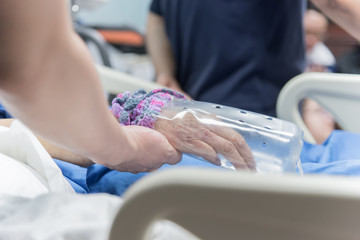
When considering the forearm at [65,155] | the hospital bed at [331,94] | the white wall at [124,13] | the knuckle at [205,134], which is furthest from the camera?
the white wall at [124,13]

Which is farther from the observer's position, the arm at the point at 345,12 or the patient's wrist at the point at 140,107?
the arm at the point at 345,12

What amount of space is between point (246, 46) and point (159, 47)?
34 cm

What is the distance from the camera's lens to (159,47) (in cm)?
138

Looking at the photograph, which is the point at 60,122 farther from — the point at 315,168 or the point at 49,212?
the point at 315,168

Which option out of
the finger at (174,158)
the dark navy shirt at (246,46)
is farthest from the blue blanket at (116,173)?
the dark navy shirt at (246,46)

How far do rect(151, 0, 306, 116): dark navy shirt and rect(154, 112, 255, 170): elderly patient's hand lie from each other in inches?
21.8

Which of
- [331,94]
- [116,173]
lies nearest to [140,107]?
[116,173]

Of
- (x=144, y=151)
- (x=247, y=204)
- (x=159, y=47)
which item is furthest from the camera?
(x=159, y=47)

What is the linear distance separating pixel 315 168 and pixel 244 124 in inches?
5.9

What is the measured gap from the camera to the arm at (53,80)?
Result: 1.10 feet

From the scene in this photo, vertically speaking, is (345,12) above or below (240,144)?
above

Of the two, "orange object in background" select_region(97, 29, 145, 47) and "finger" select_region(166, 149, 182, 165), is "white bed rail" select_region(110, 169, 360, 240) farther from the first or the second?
"orange object in background" select_region(97, 29, 145, 47)

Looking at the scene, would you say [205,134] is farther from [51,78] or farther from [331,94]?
[331,94]

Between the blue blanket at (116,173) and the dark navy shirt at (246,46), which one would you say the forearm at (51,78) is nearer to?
the blue blanket at (116,173)
